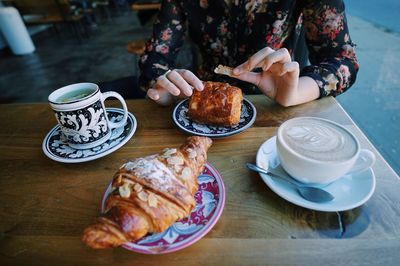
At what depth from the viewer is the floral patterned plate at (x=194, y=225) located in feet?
1.37

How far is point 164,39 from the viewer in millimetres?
1125

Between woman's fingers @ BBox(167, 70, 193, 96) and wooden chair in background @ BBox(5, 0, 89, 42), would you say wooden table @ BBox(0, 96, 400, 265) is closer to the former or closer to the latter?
woman's fingers @ BBox(167, 70, 193, 96)

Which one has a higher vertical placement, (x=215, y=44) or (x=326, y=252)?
(x=215, y=44)

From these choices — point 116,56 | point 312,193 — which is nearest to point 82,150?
point 312,193

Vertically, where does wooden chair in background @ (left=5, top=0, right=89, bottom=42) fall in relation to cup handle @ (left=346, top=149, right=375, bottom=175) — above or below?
above

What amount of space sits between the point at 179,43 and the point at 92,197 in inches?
33.5

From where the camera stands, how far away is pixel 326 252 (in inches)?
16.7

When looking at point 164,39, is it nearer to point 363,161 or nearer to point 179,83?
point 179,83

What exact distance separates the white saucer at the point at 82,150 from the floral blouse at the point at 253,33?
0.37 meters

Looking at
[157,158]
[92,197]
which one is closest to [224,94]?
[157,158]

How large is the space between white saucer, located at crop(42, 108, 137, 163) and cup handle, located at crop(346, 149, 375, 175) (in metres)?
0.53

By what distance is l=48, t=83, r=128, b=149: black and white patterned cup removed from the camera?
0.61 meters

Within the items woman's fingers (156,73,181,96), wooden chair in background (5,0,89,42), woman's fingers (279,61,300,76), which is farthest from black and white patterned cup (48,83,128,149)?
wooden chair in background (5,0,89,42)

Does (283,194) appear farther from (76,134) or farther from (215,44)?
(215,44)
